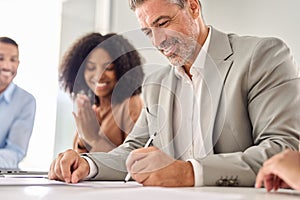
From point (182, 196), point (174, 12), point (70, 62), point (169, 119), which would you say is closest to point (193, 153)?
point (169, 119)

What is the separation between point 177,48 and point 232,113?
0.59 ft

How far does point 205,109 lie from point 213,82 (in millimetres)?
73

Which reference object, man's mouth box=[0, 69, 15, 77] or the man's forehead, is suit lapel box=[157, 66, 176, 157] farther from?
man's mouth box=[0, 69, 15, 77]

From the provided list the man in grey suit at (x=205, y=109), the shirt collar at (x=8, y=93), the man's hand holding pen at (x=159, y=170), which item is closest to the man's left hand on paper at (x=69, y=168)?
the man in grey suit at (x=205, y=109)

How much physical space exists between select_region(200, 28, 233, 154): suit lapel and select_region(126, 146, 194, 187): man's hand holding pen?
7.1 inches

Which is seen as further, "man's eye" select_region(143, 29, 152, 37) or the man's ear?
the man's ear

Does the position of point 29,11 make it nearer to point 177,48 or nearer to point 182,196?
point 177,48

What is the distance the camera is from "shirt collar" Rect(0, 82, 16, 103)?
6.61ft

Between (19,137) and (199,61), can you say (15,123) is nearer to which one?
(19,137)

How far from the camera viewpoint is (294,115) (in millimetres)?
915

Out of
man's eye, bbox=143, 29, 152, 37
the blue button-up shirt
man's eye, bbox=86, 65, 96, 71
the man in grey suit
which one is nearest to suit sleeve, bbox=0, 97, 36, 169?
the blue button-up shirt

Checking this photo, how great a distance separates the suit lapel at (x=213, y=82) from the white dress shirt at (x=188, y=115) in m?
0.01

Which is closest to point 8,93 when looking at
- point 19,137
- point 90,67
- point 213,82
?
point 19,137

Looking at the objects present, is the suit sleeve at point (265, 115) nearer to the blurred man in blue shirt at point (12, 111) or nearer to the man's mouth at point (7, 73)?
the blurred man in blue shirt at point (12, 111)
